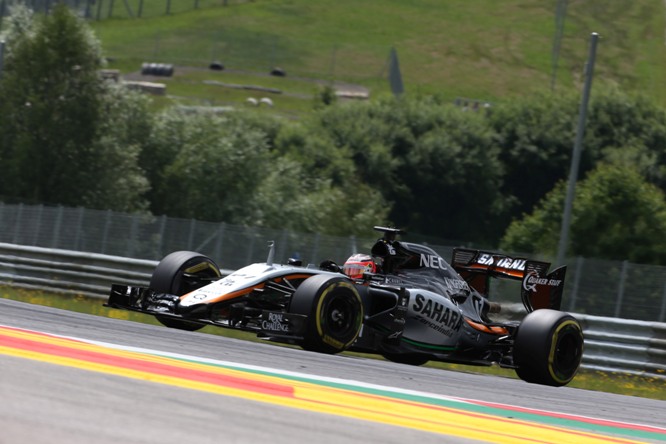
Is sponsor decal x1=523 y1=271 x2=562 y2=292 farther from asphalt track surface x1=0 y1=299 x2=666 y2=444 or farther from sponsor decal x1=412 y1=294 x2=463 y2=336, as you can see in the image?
asphalt track surface x1=0 y1=299 x2=666 y2=444

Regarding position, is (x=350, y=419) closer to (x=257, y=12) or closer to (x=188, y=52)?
(x=188, y=52)

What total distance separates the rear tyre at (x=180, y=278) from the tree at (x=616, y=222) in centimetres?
2528

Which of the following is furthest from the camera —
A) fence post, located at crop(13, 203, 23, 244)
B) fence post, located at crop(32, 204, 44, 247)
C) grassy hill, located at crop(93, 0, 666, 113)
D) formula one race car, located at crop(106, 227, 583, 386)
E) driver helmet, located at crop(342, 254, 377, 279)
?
grassy hill, located at crop(93, 0, 666, 113)

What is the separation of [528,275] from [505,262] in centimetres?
36

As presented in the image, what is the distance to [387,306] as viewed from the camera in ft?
40.7

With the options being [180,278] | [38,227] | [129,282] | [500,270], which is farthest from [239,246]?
[500,270]

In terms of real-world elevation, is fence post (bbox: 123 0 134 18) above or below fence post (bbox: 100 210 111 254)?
above

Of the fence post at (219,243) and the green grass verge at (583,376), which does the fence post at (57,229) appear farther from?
the green grass verge at (583,376)

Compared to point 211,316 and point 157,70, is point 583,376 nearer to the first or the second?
point 211,316

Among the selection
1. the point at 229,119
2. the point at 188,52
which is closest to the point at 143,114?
the point at 229,119

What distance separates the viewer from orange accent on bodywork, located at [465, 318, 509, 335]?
1291 cm

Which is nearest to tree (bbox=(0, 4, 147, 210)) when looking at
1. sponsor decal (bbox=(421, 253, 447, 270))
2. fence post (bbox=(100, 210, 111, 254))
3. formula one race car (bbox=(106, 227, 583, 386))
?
fence post (bbox=(100, 210, 111, 254))

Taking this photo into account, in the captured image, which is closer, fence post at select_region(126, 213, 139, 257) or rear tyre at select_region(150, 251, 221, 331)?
rear tyre at select_region(150, 251, 221, 331)

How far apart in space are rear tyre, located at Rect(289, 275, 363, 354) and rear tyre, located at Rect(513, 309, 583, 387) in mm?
1627
